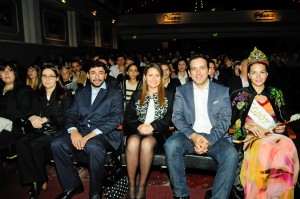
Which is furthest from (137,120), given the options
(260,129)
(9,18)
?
(9,18)

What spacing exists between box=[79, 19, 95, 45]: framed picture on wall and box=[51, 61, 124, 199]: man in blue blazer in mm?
10763

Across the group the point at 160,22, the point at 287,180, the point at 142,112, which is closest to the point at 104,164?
the point at 142,112

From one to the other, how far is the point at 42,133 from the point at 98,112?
2.41 feet

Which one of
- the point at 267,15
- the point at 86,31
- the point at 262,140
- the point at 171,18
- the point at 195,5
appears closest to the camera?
the point at 262,140

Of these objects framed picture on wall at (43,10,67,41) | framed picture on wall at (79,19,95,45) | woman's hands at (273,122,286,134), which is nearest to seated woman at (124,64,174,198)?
woman's hands at (273,122,286,134)

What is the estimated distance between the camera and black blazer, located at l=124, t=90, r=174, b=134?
10.5ft

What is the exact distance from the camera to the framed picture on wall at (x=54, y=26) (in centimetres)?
1030

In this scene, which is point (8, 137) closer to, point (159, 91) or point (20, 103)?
point (20, 103)

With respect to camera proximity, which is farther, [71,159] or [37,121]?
[37,121]

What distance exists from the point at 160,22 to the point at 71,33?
10.0 m

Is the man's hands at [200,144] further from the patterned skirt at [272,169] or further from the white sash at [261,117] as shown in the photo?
the white sash at [261,117]

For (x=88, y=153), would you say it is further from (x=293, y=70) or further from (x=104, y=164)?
(x=293, y=70)

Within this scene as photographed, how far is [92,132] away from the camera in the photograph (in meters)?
3.14

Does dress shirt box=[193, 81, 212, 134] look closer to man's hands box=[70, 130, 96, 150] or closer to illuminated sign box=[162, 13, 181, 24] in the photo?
man's hands box=[70, 130, 96, 150]
